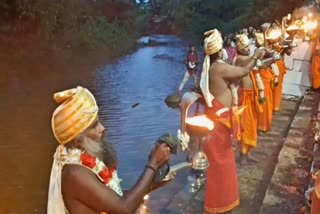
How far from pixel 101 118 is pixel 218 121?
6.17 metres

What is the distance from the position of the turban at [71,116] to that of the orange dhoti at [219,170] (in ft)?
7.82

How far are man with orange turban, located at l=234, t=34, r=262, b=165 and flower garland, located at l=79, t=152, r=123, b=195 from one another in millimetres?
3508

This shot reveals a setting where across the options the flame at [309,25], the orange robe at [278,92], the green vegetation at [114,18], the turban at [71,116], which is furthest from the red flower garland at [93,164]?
the green vegetation at [114,18]

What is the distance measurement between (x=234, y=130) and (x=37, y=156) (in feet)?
13.9

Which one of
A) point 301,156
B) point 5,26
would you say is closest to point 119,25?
point 5,26

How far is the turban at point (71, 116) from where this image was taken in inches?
104

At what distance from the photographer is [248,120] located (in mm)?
6824

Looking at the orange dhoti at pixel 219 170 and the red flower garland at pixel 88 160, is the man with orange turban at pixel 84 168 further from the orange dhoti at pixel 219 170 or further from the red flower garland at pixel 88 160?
the orange dhoti at pixel 219 170

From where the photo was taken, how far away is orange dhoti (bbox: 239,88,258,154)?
664 cm

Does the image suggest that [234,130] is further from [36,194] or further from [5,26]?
[5,26]

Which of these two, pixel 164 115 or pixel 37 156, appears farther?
pixel 164 115

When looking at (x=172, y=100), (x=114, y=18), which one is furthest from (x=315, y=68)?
(x=114, y=18)

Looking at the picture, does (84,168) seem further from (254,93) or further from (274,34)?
(274,34)

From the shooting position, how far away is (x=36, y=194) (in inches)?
268
